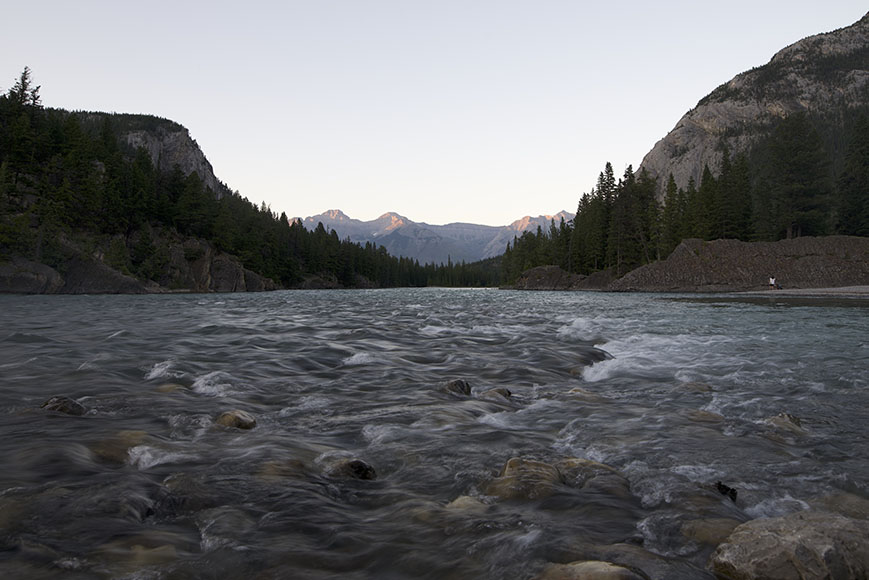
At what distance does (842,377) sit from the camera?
454 inches

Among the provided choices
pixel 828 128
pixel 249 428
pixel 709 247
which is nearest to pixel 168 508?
pixel 249 428

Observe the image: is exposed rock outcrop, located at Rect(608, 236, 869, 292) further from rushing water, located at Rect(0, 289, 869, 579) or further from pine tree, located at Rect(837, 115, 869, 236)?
rushing water, located at Rect(0, 289, 869, 579)

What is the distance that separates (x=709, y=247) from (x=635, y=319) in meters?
49.7

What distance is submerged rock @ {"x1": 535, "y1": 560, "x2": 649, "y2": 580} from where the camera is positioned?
3389 mm

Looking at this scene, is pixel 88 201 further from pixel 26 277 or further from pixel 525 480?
pixel 525 480

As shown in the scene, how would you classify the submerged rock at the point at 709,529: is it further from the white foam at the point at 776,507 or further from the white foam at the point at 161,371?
the white foam at the point at 161,371

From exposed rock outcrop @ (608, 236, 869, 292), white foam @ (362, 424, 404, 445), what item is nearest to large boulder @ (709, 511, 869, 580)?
white foam @ (362, 424, 404, 445)

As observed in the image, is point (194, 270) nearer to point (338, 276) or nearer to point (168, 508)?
point (338, 276)

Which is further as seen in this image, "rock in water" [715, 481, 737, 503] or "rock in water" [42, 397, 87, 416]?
"rock in water" [42, 397, 87, 416]

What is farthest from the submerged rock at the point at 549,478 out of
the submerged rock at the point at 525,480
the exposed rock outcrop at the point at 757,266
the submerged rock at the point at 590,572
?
the exposed rock outcrop at the point at 757,266

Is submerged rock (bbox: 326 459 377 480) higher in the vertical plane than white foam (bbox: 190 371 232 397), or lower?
higher

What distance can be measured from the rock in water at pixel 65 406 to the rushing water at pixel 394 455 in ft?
0.59

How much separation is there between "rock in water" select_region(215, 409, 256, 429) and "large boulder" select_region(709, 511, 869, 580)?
677 centimetres

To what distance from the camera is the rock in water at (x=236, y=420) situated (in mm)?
7785
